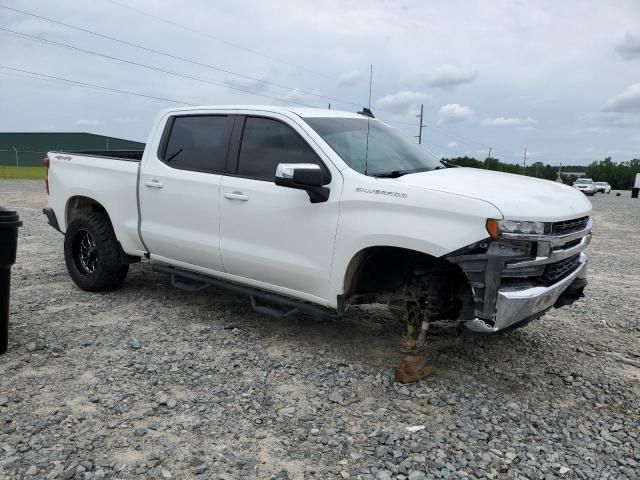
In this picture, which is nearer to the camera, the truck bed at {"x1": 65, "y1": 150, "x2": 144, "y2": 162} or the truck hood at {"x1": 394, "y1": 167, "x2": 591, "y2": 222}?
the truck hood at {"x1": 394, "y1": 167, "x2": 591, "y2": 222}

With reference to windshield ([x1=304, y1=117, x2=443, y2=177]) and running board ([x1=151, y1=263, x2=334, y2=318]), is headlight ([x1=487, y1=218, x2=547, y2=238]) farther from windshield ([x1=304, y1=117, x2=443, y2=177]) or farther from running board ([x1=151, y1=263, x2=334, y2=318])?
running board ([x1=151, y1=263, x2=334, y2=318])

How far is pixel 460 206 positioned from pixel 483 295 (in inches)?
22.7

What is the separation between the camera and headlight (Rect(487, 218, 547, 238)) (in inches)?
133

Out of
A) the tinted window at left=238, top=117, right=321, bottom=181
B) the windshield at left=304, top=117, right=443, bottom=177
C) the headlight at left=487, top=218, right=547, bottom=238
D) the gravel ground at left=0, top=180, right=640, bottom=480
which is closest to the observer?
the gravel ground at left=0, top=180, right=640, bottom=480

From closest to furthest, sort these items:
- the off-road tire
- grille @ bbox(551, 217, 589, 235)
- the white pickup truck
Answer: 1. the white pickup truck
2. grille @ bbox(551, 217, 589, 235)
3. the off-road tire

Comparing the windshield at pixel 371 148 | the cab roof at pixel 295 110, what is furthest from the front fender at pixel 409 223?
the cab roof at pixel 295 110

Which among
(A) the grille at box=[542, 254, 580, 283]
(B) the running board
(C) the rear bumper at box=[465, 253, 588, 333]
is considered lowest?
(B) the running board

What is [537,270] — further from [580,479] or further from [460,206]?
[580,479]

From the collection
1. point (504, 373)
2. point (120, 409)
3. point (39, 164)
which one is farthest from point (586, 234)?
point (39, 164)

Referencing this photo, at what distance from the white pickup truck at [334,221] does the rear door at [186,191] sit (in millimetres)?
14

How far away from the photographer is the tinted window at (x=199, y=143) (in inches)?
197

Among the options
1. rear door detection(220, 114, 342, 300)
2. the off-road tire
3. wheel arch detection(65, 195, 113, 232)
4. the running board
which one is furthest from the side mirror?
wheel arch detection(65, 195, 113, 232)

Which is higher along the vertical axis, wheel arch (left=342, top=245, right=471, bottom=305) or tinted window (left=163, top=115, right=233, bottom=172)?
tinted window (left=163, top=115, right=233, bottom=172)

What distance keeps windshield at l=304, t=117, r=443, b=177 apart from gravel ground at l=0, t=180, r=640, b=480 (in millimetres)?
1519
